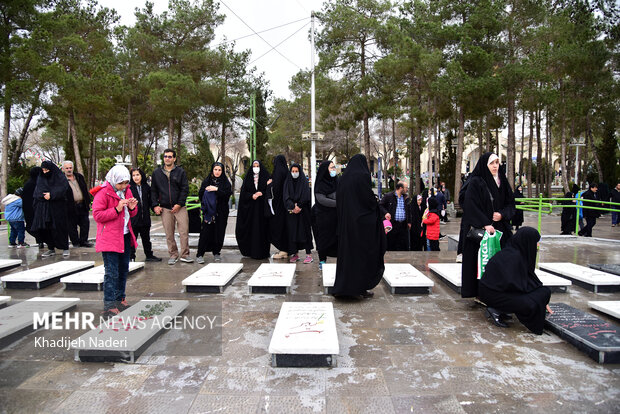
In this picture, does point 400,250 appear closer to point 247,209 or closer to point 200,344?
point 247,209

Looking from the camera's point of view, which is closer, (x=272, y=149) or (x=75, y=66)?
(x=75, y=66)

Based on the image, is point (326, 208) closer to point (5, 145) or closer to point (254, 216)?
point (254, 216)

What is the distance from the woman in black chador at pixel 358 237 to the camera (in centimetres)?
495

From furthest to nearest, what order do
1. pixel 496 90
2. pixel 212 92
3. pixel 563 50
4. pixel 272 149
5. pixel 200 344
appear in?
pixel 272 149, pixel 212 92, pixel 563 50, pixel 496 90, pixel 200 344

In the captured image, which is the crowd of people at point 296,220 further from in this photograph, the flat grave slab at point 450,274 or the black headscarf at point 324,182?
the flat grave slab at point 450,274

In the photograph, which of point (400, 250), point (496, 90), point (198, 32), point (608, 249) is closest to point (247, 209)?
point (400, 250)

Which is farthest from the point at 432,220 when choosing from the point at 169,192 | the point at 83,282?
the point at 83,282

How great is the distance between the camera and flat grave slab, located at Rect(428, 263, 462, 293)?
218 inches

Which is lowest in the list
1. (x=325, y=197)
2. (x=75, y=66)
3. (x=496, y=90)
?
(x=325, y=197)

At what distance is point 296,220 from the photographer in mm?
7184

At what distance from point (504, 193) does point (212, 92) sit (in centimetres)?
2053

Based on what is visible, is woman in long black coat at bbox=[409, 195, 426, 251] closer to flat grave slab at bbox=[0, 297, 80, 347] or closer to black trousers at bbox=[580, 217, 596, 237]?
black trousers at bbox=[580, 217, 596, 237]

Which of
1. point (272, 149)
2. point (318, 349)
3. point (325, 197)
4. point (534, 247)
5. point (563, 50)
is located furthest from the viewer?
point (272, 149)

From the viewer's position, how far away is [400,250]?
8.88 meters
